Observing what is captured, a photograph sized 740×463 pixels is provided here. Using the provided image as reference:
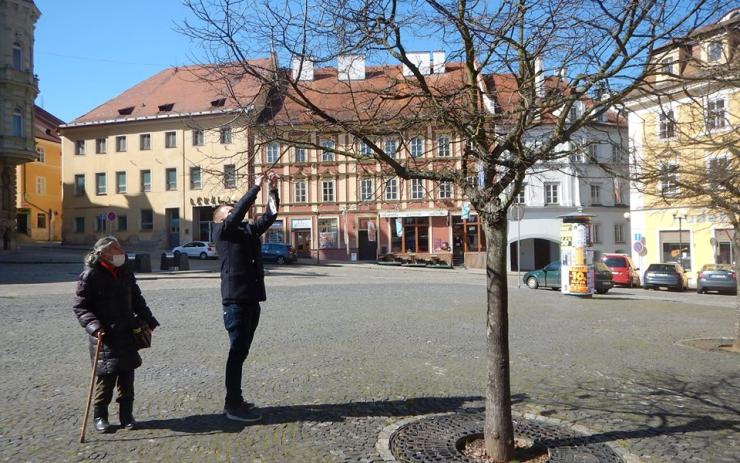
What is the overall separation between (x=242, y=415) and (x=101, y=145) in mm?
52063

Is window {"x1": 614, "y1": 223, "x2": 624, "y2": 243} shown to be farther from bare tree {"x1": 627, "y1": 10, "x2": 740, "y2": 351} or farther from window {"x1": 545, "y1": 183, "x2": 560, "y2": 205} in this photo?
bare tree {"x1": 627, "y1": 10, "x2": 740, "y2": 351}

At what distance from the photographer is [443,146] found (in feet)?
19.2

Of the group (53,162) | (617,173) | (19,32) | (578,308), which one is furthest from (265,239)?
(617,173)

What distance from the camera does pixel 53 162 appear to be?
216 ft

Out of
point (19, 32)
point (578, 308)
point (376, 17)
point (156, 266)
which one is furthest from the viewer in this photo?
point (19, 32)

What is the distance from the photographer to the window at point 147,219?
168 ft

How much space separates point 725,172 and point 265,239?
41334 millimetres

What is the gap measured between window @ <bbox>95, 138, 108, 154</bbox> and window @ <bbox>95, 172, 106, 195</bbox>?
1.78 meters

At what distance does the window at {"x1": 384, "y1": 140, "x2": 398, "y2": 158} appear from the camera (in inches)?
231

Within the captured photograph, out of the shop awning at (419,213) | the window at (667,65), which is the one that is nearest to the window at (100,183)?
the shop awning at (419,213)

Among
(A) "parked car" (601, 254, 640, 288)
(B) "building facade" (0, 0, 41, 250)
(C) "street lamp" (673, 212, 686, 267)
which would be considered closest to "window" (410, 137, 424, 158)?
(A) "parked car" (601, 254, 640, 288)

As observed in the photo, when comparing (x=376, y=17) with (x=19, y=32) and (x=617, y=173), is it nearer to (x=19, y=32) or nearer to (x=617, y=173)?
(x=617, y=173)

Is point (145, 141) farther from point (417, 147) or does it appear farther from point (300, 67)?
point (300, 67)

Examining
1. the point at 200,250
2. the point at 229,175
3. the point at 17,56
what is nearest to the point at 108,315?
the point at 229,175
